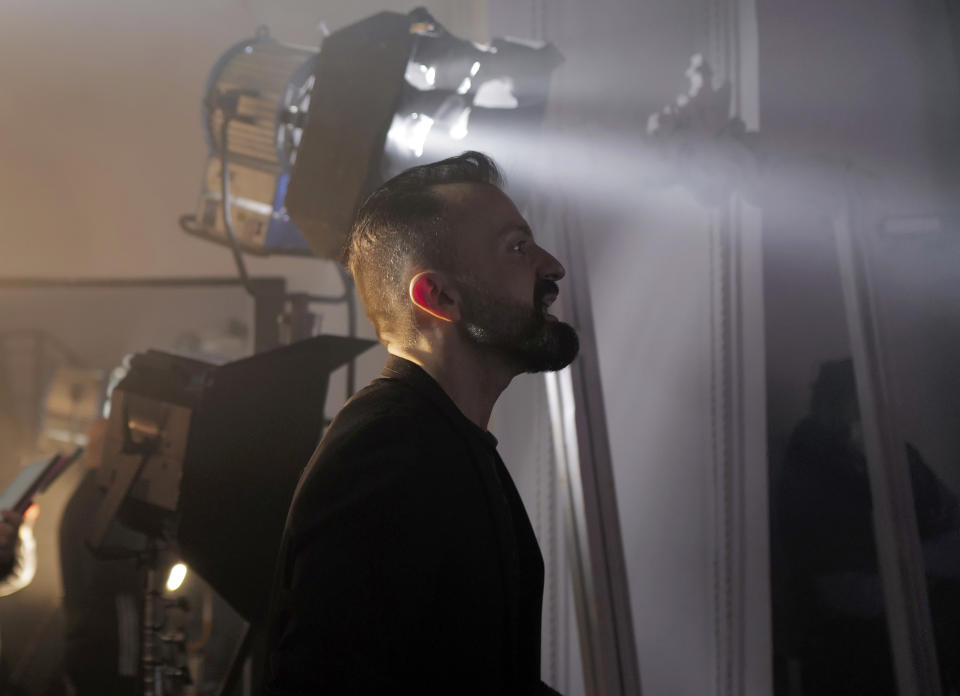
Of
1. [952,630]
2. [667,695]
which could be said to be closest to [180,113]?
[667,695]

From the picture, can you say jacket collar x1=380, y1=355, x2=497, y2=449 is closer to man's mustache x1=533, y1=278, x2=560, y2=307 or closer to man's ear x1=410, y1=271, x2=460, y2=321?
man's ear x1=410, y1=271, x2=460, y2=321

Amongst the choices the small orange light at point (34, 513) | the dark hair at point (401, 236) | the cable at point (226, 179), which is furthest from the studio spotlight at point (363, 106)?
the small orange light at point (34, 513)

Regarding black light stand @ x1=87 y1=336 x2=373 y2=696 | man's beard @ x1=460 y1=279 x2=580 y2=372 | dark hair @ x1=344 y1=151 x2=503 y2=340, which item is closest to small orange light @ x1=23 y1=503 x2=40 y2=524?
black light stand @ x1=87 y1=336 x2=373 y2=696

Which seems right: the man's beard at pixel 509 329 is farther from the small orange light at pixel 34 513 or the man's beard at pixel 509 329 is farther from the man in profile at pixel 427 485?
the small orange light at pixel 34 513

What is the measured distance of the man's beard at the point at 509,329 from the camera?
89 cm

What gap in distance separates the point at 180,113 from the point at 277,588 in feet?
6.50

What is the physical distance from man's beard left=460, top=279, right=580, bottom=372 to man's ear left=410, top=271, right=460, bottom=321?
0.01 metres

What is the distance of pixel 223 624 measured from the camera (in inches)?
69.9

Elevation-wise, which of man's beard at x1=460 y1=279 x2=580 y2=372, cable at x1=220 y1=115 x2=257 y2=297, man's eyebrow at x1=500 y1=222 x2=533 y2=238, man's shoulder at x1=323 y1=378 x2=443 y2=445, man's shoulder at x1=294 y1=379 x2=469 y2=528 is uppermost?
cable at x1=220 y1=115 x2=257 y2=297

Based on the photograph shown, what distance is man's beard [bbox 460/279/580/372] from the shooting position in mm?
891

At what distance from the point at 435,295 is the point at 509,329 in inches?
3.8

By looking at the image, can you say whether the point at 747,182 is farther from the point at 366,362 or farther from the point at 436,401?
the point at 366,362

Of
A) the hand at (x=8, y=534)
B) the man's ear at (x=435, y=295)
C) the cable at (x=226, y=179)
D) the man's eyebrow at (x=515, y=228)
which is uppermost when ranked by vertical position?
the cable at (x=226, y=179)

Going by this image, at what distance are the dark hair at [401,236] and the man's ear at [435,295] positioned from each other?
0.07 ft
